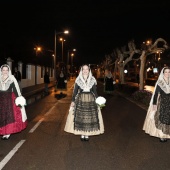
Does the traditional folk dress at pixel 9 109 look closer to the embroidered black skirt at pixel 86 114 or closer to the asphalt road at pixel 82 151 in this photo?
the asphalt road at pixel 82 151


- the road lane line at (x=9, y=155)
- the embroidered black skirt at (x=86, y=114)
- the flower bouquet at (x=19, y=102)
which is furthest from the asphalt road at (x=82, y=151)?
the flower bouquet at (x=19, y=102)

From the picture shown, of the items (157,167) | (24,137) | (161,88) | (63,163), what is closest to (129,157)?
(157,167)

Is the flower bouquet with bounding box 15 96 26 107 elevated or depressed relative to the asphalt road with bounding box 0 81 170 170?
elevated

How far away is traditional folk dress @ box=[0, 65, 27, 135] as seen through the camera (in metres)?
8.19

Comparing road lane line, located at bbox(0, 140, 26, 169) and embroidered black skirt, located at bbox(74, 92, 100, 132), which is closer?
road lane line, located at bbox(0, 140, 26, 169)

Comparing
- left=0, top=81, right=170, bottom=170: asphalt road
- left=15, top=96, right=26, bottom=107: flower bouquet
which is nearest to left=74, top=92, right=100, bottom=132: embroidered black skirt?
left=0, top=81, right=170, bottom=170: asphalt road

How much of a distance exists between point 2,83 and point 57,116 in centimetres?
494

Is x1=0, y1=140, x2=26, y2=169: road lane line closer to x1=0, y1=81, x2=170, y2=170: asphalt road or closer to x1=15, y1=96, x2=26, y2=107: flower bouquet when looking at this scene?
x1=0, y1=81, x2=170, y2=170: asphalt road

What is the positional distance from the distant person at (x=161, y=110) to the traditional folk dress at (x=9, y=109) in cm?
336

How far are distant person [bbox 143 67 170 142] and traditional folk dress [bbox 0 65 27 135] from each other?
3359 mm

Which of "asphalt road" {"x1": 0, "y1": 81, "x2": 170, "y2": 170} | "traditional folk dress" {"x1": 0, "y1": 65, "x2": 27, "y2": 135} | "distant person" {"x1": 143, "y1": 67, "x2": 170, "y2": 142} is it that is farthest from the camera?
"traditional folk dress" {"x1": 0, "y1": 65, "x2": 27, "y2": 135}

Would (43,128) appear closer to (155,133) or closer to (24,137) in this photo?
(24,137)

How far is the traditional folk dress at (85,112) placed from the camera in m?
7.99

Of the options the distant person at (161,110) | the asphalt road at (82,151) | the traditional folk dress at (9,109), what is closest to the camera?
the asphalt road at (82,151)
